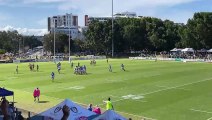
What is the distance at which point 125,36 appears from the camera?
131 metres

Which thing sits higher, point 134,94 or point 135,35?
point 135,35

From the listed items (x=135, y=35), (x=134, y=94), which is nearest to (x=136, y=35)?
(x=135, y=35)

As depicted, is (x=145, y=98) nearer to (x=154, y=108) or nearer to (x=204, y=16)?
(x=154, y=108)

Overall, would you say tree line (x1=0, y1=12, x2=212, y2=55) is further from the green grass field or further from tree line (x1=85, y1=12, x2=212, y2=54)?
the green grass field

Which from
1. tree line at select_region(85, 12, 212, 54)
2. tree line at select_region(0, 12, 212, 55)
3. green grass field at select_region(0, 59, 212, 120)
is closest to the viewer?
green grass field at select_region(0, 59, 212, 120)

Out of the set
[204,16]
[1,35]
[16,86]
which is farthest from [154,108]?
[1,35]

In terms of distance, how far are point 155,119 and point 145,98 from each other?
8.79 m

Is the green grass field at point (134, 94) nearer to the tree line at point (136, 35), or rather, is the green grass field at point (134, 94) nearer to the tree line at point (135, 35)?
the tree line at point (135, 35)

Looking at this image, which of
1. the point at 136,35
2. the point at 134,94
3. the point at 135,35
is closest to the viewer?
the point at 134,94

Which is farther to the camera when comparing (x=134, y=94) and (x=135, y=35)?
(x=135, y=35)

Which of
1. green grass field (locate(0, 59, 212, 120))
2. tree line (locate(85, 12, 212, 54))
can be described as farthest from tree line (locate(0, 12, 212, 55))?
green grass field (locate(0, 59, 212, 120))

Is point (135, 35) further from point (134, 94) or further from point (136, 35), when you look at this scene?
point (134, 94)

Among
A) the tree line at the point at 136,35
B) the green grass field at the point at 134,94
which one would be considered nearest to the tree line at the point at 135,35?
the tree line at the point at 136,35

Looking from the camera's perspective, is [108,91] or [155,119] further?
[108,91]
